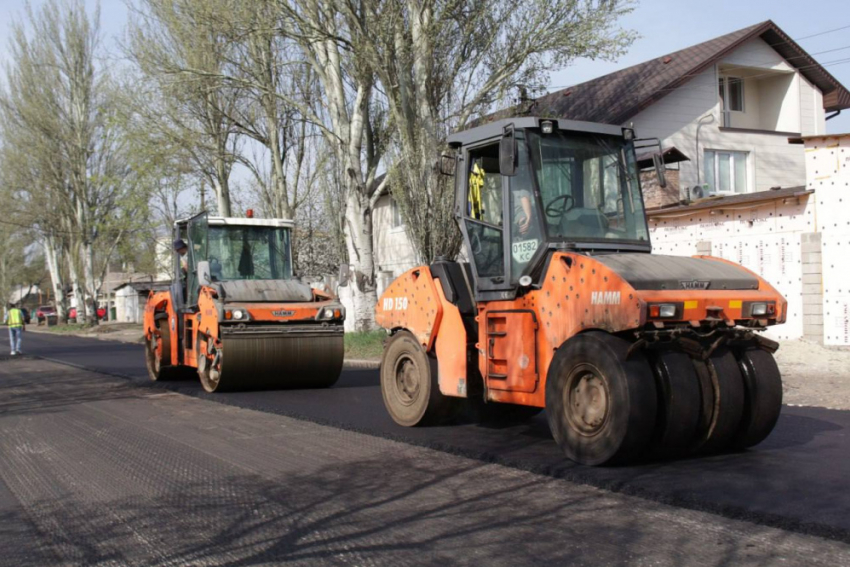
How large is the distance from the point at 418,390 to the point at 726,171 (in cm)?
1948

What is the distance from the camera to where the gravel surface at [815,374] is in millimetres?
11180

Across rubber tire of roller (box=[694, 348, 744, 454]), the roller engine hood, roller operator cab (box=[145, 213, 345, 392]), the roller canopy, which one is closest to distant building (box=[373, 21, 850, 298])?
roller operator cab (box=[145, 213, 345, 392])

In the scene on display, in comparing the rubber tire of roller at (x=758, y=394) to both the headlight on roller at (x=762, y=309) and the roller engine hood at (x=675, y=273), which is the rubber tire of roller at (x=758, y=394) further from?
the roller engine hood at (x=675, y=273)

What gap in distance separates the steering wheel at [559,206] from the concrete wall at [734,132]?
17632 millimetres

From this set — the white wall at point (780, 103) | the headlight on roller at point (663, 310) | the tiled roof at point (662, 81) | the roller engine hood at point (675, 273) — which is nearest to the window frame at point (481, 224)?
the roller engine hood at point (675, 273)

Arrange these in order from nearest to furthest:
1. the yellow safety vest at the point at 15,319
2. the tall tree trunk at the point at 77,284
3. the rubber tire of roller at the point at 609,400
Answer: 1. the rubber tire of roller at the point at 609,400
2. the yellow safety vest at the point at 15,319
3. the tall tree trunk at the point at 77,284

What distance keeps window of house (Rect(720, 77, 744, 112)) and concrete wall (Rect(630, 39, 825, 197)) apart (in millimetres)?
939

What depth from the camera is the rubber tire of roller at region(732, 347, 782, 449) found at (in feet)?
23.5

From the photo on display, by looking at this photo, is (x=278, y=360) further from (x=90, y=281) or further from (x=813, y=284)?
(x=90, y=281)

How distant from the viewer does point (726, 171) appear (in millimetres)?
26156

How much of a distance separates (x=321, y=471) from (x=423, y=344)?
7.09ft

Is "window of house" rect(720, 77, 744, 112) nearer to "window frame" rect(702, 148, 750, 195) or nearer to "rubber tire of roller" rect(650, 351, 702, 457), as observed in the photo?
"window frame" rect(702, 148, 750, 195)

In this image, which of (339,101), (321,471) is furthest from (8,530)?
(339,101)

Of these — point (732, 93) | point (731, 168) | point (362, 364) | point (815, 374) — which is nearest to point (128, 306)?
point (732, 93)
